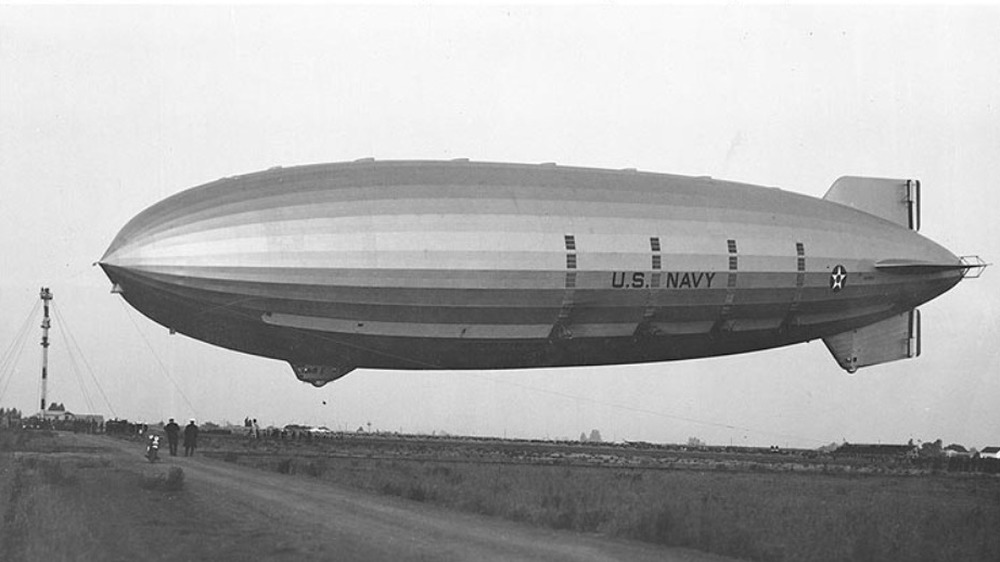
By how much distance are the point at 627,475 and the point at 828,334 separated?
349 inches

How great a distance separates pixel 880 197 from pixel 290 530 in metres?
27.4

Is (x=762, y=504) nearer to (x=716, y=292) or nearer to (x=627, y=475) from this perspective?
(x=716, y=292)

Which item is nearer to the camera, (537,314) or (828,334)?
(537,314)

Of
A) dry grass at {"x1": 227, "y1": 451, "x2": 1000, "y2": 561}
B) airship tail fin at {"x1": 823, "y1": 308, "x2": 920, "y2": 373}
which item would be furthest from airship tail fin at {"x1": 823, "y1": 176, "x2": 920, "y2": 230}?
dry grass at {"x1": 227, "y1": 451, "x2": 1000, "y2": 561}

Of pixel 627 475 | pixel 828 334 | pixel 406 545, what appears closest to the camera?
pixel 406 545

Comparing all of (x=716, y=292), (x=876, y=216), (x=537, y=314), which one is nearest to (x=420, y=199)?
(x=537, y=314)

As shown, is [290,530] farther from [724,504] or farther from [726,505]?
[724,504]

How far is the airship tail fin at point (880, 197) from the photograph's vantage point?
122 feet

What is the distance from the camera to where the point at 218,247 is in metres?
25.1

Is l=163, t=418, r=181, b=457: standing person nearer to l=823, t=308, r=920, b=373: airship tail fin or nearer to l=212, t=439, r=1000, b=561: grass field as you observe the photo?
Result: l=212, t=439, r=1000, b=561: grass field

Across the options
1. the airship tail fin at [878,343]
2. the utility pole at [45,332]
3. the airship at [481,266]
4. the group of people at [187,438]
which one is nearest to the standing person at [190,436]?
the group of people at [187,438]

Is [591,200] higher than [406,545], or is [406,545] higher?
[591,200]

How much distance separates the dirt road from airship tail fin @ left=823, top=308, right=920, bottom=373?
18983mm

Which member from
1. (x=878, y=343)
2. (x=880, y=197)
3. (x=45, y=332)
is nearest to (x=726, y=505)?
(x=878, y=343)
